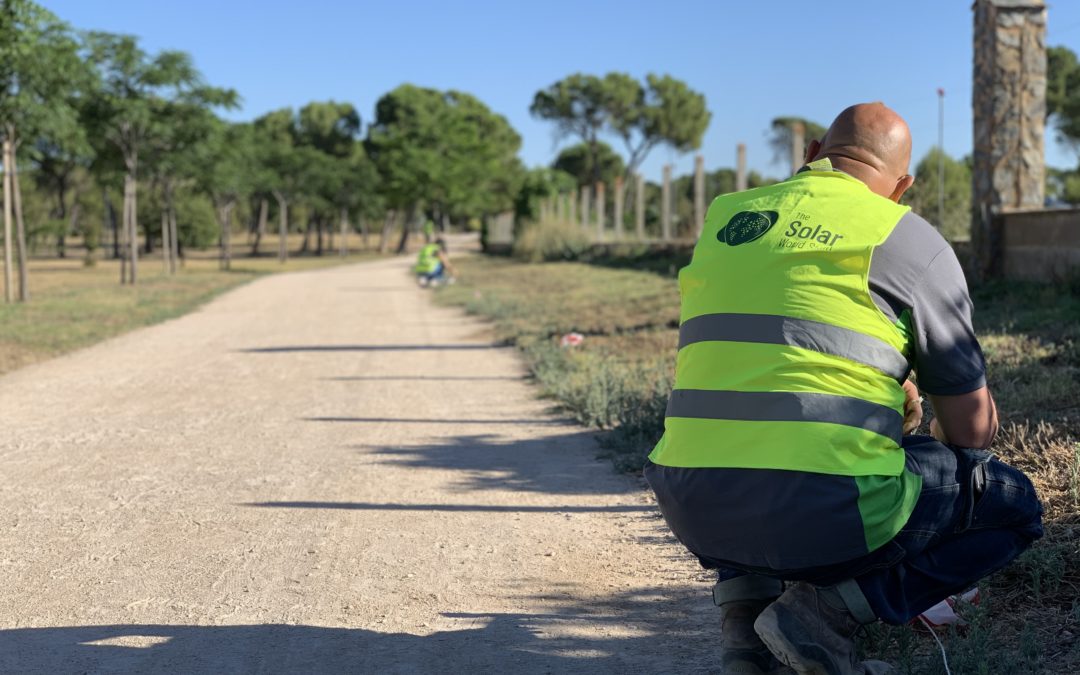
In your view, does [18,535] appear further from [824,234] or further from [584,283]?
Result: [584,283]

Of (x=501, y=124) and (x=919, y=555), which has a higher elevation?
(x=501, y=124)

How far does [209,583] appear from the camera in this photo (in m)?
4.16

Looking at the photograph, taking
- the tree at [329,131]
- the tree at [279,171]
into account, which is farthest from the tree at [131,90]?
the tree at [329,131]

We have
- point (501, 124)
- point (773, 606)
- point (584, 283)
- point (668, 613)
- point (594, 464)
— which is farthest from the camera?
point (501, 124)

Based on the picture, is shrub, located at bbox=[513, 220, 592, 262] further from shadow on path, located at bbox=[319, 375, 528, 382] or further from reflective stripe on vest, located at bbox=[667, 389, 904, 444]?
reflective stripe on vest, located at bbox=[667, 389, 904, 444]

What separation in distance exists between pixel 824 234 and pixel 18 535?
12.9 ft

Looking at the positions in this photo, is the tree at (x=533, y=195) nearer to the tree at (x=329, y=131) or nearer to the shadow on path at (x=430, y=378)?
the tree at (x=329, y=131)

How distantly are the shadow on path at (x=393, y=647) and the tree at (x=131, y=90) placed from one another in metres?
25.2

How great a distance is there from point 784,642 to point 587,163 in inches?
3387

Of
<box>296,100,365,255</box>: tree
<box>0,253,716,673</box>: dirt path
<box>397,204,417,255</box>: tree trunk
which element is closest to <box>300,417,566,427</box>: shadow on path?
<box>0,253,716,673</box>: dirt path

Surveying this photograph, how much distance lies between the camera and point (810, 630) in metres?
2.62

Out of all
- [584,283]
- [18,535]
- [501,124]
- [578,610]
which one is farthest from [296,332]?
[501,124]

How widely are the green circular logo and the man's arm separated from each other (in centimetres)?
58

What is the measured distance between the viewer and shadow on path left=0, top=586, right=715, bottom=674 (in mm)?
3361
